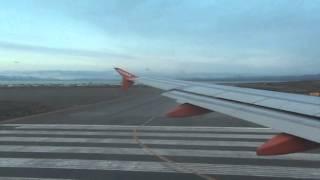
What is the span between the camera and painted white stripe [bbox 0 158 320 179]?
954cm

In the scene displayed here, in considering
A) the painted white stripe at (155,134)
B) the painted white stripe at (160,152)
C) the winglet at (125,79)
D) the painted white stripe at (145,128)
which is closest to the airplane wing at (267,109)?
the painted white stripe at (160,152)

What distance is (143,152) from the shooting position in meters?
12.1

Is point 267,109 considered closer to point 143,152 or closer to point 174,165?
point 174,165

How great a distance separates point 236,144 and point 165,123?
243 inches

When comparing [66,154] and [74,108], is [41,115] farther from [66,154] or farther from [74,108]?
[66,154]

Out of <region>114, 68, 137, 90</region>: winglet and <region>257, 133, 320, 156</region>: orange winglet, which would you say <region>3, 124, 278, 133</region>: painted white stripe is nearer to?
<region>114, 68, 137, 90</region>: winglet

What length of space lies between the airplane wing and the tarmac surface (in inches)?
60.7

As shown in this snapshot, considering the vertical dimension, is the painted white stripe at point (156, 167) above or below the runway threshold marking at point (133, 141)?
below

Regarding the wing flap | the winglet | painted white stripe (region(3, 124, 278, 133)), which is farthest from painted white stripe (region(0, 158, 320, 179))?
painted white stripe (region(3, 124, 278, 133))

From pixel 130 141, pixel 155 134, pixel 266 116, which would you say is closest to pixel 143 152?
pixel 130 141

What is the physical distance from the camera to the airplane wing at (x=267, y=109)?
4.95 metres

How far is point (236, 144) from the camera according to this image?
1327 centimetres

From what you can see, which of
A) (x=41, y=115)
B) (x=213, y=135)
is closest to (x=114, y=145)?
(x=213, y=135)

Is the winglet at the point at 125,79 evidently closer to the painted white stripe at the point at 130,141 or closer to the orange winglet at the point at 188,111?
the painted white stripe at the point at 130,141
